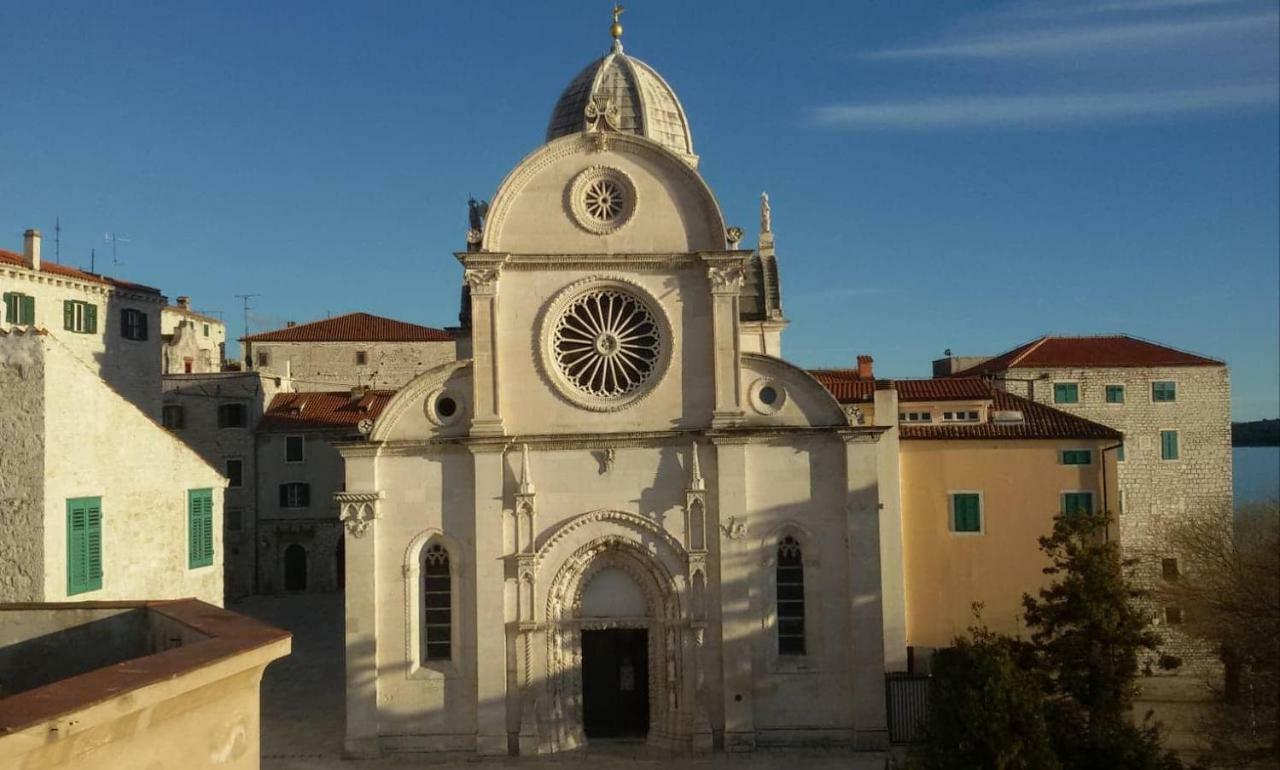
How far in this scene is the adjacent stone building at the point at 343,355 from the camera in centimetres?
5197

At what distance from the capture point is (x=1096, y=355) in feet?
116

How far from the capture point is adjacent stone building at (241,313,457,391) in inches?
2046

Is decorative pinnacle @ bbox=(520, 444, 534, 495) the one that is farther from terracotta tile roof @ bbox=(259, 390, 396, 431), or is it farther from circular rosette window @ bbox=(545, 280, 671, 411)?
terracotta tile roof @ bbox=(259, 390, 396, 431)

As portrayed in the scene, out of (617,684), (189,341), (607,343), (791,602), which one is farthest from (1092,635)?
(189,341)

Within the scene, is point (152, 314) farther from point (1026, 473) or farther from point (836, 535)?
point (1026, 473)

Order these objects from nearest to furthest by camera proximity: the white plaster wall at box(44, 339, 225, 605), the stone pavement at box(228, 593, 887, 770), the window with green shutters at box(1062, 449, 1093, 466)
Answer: the white plaster wall at box(44, 339, 225, 605) < the stone pavement at box(228, 593, 887, 770) < the window with green shutters at box(1062, 449, 1093, 466)

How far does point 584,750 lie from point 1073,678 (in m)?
9.78

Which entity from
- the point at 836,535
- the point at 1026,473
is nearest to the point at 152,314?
the point at 836,535

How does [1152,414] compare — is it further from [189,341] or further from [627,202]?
[189,341]

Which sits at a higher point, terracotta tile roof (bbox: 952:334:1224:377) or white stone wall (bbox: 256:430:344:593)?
terracotta tile roof (bbox: 952:334:1224:377)

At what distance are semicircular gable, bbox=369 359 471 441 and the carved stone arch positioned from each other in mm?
2147

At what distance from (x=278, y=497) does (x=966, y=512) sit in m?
28.2

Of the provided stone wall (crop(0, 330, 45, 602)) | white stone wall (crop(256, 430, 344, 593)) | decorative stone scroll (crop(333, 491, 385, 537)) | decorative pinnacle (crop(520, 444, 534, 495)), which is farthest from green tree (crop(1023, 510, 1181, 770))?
white stone wall (crop(256, 430, 344, 593))

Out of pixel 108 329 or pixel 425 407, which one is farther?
pixel 108 329
